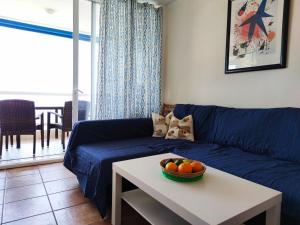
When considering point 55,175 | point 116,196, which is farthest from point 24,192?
point 116,196

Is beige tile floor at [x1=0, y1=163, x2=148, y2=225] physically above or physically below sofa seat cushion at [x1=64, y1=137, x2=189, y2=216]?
below

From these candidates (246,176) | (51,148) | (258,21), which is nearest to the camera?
(246,176)

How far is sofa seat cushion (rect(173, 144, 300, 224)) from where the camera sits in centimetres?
115

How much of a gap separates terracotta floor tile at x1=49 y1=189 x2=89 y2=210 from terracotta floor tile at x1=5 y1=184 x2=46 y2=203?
17 cm

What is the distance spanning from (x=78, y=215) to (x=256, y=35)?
7.71ft

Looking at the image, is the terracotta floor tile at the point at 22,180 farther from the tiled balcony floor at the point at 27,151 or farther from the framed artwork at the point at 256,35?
the framed artwork at the point at 256,35

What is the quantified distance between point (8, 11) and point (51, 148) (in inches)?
110

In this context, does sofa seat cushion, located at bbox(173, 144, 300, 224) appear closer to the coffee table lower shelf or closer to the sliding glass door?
the coffee table lower shelf

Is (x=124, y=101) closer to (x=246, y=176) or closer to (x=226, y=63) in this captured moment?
(x=226, y=63)

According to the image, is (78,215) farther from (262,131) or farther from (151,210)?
(262,131)

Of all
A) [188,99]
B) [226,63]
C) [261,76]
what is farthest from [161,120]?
[261,76]

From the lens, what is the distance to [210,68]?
2711 mm

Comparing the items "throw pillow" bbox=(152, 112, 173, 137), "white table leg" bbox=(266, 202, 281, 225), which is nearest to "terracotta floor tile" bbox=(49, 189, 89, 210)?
"throw pillow" bbox=(152, 112, 173, 137)

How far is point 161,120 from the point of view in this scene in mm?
2734
